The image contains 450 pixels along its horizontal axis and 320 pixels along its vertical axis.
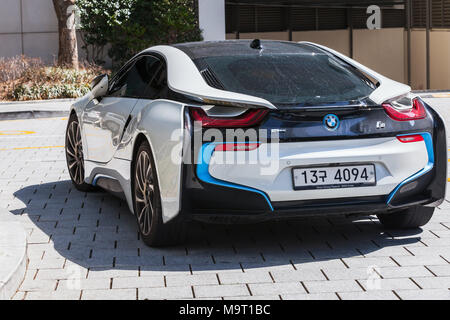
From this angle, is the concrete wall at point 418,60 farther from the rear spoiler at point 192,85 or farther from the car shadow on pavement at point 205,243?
the rear spoiler at point 192,85

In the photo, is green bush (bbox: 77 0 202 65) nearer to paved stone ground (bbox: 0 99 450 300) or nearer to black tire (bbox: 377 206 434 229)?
paved stone ground (bbox: 0 99 450 300)

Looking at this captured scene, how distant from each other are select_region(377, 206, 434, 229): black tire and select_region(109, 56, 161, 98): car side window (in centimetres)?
205

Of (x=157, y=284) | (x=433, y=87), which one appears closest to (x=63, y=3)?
(x=433, y=87)

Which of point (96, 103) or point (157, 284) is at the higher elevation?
point (96, 103)

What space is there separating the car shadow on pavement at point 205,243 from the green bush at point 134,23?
1910cm

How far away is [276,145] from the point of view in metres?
5.88

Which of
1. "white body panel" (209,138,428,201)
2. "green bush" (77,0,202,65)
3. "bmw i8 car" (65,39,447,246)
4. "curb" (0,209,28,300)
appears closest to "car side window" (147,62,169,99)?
"bmw i8 car" (65,39,447,246)

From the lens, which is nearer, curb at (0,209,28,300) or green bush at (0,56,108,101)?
curb at (0,209,28,300)

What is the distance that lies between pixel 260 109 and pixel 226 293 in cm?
130

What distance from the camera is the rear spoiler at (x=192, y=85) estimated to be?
233 inches

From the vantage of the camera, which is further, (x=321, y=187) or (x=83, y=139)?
(x=83, y=139)

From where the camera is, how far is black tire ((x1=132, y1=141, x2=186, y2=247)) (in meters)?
6.25

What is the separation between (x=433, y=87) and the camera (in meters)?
32.4

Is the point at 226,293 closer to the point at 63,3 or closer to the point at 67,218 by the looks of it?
the point at 67,218
